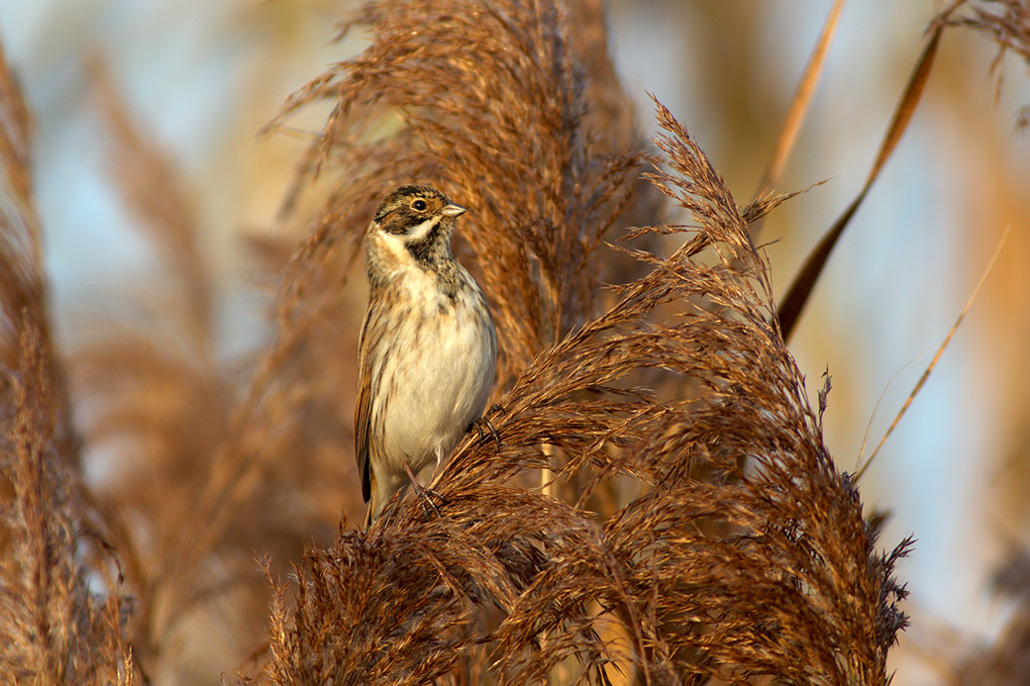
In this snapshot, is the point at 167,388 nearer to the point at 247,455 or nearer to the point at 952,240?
the point at 247,455

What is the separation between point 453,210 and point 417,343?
0.52m

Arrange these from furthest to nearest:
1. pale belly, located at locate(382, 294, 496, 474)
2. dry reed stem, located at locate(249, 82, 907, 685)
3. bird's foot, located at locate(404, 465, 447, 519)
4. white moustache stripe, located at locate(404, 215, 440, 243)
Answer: white moustache stripe, located at locate(404, 215, 440, 243)
pale belly, located at locate(382, 294, 496, 474)
bird's foot, located at locate(404, 465, 447, 519)
dry reed stem, located at locate(249, 82, 907, 685)

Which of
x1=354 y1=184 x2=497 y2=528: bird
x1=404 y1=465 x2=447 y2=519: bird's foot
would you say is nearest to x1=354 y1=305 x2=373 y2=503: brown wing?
x1=354 y1=184 x2=497 y2=528: bird

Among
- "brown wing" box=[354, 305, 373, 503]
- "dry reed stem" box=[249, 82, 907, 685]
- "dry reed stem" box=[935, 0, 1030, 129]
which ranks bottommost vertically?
"brown wing" box=[354, 305, 373, 503]

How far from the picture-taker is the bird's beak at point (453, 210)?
3249 mm

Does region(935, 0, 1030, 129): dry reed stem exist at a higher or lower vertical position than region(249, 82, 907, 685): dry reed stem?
higher

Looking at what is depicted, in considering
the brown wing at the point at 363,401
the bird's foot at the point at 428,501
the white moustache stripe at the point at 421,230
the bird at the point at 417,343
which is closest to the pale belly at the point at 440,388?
the bird at the point at 417,343

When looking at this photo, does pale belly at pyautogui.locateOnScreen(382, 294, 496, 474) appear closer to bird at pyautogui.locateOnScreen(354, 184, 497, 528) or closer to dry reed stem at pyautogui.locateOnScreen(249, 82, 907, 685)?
bird at pyautogui.locateOnScreen(354, 184, 497, 528)

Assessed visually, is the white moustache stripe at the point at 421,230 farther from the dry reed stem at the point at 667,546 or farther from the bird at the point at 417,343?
the dry reed stem at the point at 667,546

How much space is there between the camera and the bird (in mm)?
3416

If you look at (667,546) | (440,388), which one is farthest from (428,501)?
(440,388)

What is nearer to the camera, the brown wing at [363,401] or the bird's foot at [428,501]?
the bird's foot at [428,501]

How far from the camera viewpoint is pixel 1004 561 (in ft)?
12.5

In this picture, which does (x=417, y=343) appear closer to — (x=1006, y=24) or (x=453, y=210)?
(x=453, y=210)
